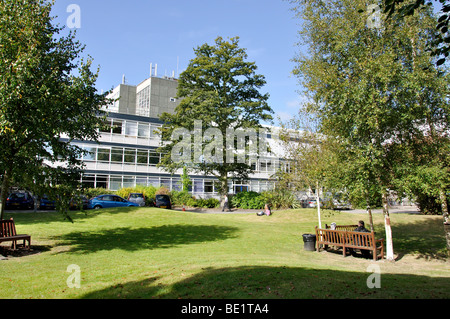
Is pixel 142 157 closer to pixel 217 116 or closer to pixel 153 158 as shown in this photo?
pixel 153 158

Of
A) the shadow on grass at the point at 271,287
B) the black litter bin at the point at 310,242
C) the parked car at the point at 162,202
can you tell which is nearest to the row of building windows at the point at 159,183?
the parked car at the point at 162,202

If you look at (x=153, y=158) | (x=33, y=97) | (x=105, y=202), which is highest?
(x=153, y=158)

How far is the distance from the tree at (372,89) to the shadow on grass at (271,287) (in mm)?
4770

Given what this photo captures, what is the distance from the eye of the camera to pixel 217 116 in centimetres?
3381

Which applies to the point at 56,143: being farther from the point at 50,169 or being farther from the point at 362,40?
the point at 362,40

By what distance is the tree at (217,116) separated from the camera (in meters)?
33.0

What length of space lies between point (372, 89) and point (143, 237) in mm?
10867

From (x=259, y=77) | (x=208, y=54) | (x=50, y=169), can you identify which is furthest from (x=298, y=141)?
(x=208, y=54)

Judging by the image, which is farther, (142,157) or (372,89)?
(142,157)

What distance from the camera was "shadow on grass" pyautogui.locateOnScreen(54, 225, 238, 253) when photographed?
12188 mm

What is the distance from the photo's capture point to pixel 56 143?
10500 millimetres

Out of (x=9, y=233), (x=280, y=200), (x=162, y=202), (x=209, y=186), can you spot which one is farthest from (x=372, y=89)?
(x=209, y=186)

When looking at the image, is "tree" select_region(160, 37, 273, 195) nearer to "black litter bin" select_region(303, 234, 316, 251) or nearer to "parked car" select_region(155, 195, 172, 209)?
"parked car" select_region(155, 195, 172, 209)
